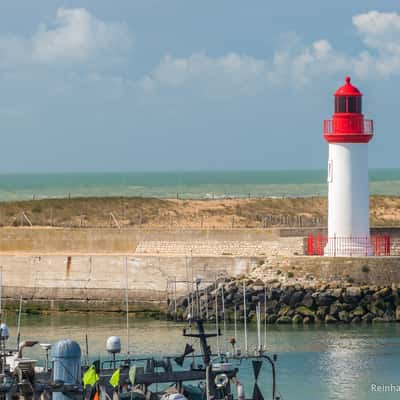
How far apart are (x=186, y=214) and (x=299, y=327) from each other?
24621 mm

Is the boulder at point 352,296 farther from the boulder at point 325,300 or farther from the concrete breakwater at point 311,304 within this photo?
the boulder at point 325,300

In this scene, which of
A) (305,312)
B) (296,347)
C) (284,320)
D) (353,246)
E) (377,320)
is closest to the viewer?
(296,347)

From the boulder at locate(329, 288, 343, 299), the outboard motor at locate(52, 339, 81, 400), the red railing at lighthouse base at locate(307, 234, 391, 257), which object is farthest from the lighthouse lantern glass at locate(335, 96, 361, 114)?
the outboard motor at locate(52, 339, 81, 400)

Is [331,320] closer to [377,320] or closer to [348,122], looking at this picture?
[377,320]

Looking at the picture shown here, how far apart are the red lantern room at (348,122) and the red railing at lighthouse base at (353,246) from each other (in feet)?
8.26

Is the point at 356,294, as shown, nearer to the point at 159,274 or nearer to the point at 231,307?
the point at 231,307

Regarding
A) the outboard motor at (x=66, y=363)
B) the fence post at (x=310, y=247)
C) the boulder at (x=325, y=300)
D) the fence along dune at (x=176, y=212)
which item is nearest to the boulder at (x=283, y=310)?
the boulder at (x=325, y=300)

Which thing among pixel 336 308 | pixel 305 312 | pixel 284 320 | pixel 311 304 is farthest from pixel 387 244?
pixel 284 320

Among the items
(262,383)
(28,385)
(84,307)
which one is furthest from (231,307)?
(28,385)

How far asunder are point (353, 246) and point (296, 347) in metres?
5.97

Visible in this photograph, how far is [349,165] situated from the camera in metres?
41.2

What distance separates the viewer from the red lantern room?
41.1 metres

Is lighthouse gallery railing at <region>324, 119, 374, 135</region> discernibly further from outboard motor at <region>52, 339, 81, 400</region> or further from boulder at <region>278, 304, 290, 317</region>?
outboard motor at <region>52, 339, 81, 400</region>

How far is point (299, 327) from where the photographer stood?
39750mm
